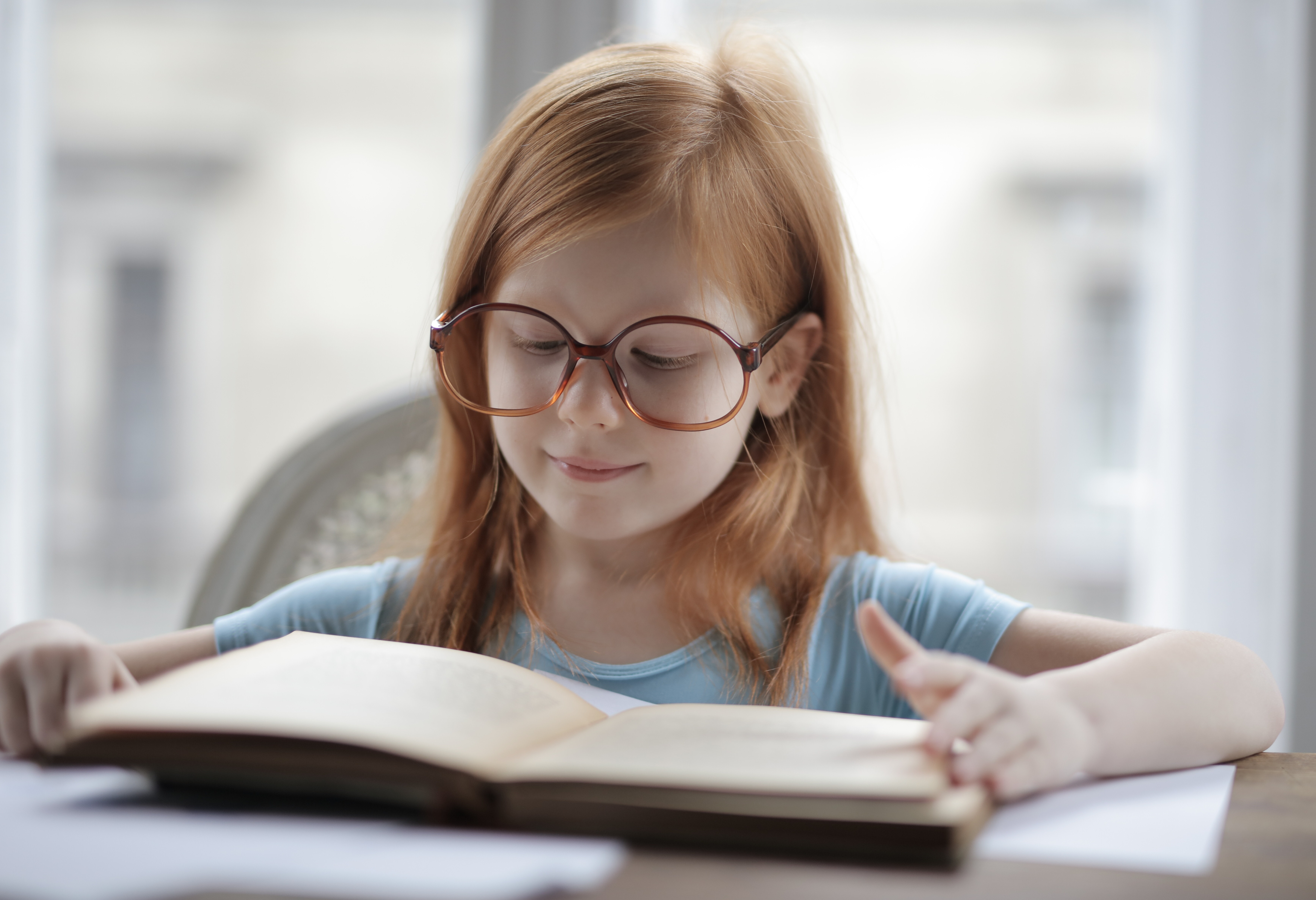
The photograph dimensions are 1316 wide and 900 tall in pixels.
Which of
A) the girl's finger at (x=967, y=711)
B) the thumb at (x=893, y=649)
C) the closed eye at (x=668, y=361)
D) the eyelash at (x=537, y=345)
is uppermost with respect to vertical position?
the eyelash at (x=537, y=345)

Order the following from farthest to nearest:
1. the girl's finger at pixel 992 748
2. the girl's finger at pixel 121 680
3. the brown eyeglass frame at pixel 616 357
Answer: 1. the brown eyeglass frame at pixel 616 357
2. the girl's finger at pixel 121 680
3. the girl's finger at pixel 992 748

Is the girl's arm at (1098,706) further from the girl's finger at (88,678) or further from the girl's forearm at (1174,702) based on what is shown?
the girl's finger at (88,678)

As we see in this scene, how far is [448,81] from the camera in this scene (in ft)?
5.12

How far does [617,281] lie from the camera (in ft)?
2.19

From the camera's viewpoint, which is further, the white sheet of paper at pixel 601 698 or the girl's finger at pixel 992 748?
the white sheet of paper at pixel 601 698

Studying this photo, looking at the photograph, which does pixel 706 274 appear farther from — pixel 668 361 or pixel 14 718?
pixel 14 718

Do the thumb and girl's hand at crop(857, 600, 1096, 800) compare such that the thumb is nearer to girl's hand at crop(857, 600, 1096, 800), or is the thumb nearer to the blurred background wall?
girl's hand at crop(857, 600, 1096, 800)

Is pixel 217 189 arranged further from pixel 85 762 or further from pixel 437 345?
pixel 85 762

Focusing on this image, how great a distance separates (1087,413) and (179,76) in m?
2.89

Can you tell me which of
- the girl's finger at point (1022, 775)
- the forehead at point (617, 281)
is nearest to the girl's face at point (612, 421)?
the forehead at point (617, 281)

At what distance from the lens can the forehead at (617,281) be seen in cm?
67

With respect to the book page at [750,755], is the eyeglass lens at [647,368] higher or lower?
higher

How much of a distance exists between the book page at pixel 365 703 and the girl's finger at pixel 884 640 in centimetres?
15

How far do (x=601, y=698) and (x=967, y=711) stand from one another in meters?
0.27
